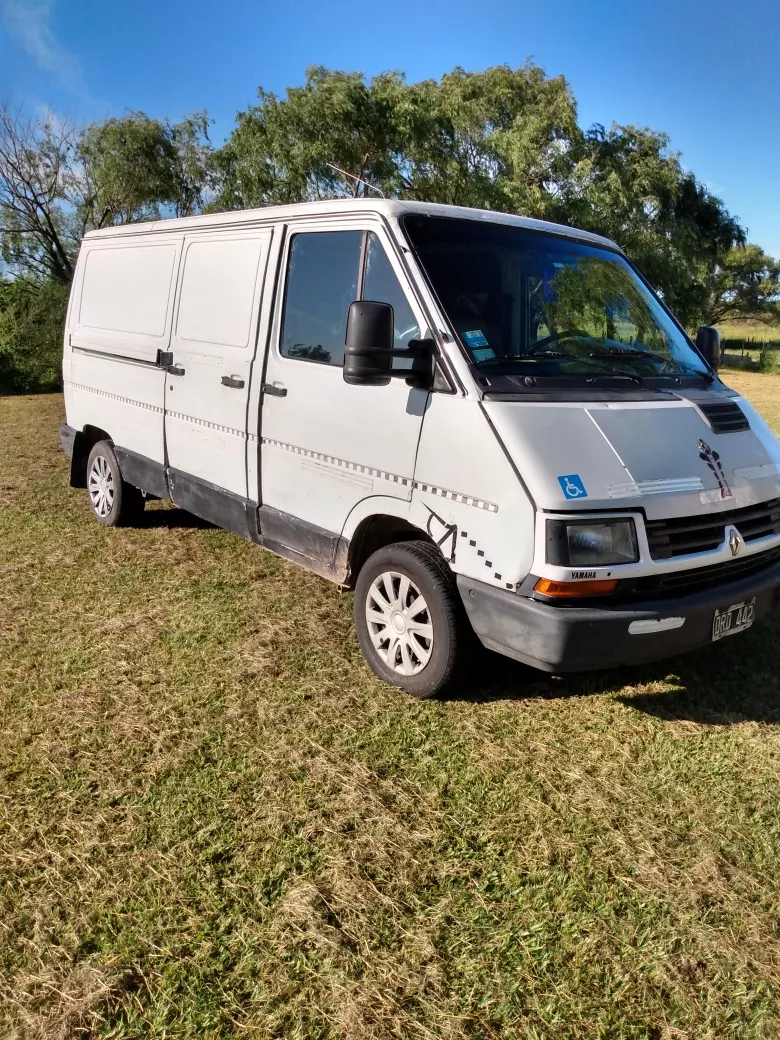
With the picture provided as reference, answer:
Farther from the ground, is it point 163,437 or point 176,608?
point 163,437

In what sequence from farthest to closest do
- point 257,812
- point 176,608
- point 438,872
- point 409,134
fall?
point 409,134 < point 176,608 < point 257,812 < point 438,872

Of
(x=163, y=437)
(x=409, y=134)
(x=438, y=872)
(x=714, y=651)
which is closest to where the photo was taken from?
(x=438, y=872)

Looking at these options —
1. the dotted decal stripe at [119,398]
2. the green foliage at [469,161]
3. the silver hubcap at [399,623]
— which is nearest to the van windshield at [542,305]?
the silver hubcap at [399,623]

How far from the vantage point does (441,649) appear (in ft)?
11.6

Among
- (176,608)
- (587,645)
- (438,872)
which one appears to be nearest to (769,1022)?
(438,872)

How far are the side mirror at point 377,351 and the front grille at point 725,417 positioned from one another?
137 centimetres

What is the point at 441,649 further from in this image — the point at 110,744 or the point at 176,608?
the point at 176,608

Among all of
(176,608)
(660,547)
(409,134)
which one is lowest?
(176,608)

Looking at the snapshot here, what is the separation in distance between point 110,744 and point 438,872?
1.59 metres

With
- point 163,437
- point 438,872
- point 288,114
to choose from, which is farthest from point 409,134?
point 438,872

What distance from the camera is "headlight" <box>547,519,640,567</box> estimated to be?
2.98 m

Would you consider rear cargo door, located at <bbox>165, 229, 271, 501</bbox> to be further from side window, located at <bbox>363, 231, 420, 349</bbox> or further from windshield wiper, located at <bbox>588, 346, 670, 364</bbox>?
windshield wiper, located at <bbox>588, 346, 670, 364</bbox>

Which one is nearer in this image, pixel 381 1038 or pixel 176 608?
pixel 381 1038

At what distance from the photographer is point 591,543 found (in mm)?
3025
